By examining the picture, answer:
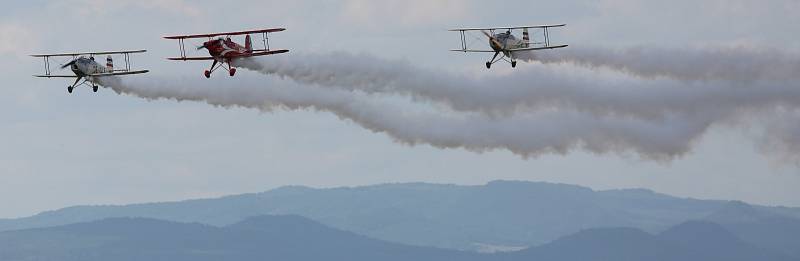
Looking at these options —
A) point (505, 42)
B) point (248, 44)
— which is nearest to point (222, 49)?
point (248, 44)

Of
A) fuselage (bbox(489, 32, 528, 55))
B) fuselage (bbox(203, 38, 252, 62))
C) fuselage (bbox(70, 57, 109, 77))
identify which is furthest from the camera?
fuselage (bbox(70, 57, 109, 77))

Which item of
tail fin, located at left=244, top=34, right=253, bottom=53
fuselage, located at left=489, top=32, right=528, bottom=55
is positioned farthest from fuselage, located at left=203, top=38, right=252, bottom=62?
fuselage, located at left=489, top=32, right=528, bottom=55

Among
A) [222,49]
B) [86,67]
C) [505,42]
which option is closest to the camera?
[222,49]

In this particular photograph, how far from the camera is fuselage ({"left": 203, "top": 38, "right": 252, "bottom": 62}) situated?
376ft

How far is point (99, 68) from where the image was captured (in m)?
122

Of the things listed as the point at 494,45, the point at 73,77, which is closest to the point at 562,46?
the point at 494,45

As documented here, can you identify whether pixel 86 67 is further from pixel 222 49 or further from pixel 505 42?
pixel 505 42

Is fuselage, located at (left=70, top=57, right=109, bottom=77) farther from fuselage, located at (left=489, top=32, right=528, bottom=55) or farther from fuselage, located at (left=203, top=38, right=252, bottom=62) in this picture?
fuselage, located at (left=489, top=32, right=528, bottom=55)

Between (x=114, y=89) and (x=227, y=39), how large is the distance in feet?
Answer: 38.3

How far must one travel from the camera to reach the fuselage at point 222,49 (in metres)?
115

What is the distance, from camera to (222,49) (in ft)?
376

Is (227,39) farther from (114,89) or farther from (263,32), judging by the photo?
(114,89)

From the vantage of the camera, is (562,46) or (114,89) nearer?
(562,46)

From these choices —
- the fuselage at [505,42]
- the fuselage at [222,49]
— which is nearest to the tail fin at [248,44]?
the fuselage at [222,49]
